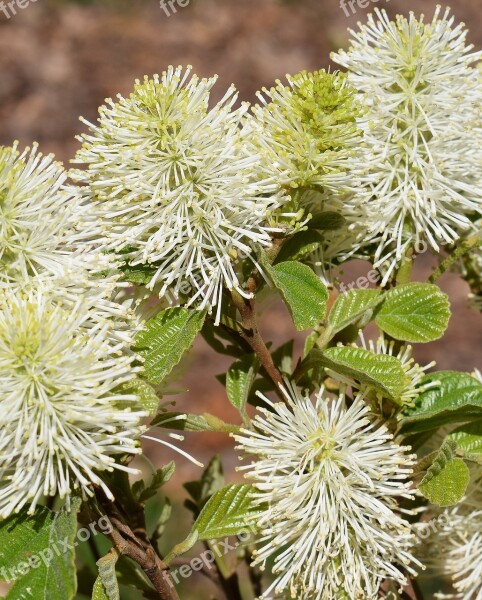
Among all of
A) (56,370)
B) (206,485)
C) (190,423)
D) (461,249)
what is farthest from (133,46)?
(56,370)

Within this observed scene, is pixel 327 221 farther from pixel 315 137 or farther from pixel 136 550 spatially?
pixel 136 550

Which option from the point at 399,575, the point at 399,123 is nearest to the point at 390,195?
the point at 399,123

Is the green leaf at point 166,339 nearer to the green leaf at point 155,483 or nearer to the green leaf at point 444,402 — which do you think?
the green leaf at point 155,483

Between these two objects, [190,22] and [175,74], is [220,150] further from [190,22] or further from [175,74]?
[190,22]

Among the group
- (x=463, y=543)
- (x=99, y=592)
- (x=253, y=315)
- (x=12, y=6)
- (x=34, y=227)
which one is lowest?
(x=463, y=543)

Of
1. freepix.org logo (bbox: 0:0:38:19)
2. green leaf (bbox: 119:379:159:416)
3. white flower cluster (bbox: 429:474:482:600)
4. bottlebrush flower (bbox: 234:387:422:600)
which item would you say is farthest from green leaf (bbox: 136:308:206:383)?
freepix.org logo (bbox: 0:0:38:19)

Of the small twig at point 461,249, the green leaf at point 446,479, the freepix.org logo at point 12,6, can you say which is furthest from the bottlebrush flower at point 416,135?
the freepix.org logo at point 12,6

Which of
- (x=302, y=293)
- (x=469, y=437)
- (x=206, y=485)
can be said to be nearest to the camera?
(x=302, y=293)
